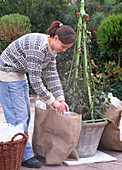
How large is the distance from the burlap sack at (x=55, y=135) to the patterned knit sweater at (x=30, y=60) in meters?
0.20

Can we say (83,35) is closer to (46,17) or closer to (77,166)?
(77,166)

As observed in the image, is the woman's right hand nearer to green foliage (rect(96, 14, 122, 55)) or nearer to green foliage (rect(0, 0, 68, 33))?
green foliage (rect(96, 14, 122, 55))

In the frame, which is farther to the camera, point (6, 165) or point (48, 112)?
point (48, 112)

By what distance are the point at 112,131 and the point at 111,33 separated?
3.41 metres

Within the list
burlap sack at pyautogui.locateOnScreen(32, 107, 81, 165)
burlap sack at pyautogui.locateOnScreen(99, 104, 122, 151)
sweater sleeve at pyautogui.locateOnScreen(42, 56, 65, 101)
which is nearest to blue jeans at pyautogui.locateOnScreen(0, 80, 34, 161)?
burlap sack at pyautogui.locateOnScreen(32, 107, 81, 165)

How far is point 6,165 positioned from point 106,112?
1.20 m

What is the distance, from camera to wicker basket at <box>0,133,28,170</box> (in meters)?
2.08

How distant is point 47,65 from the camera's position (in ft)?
8.45

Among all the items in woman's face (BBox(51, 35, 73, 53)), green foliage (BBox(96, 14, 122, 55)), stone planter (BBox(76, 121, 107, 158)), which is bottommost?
stone planter (BBox(76, 121, 107, 158))

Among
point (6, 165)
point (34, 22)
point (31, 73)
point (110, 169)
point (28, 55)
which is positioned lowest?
point (110, 169)

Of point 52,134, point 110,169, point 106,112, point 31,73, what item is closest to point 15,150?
point 52,134

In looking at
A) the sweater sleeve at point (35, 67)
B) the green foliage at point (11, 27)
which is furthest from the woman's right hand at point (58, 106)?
the green foliage at point (11, 27)

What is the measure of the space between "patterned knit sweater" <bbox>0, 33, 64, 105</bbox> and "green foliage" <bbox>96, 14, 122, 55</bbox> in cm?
361

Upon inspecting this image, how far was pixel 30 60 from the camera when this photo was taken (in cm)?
219
